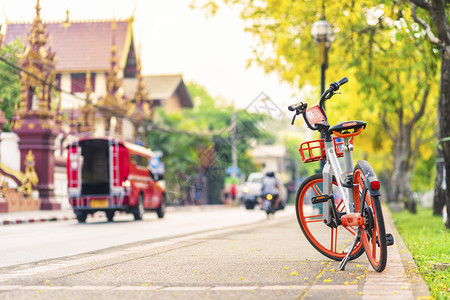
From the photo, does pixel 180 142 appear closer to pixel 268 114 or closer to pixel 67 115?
pixel 67 115

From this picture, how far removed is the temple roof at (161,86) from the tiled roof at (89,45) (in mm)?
6774

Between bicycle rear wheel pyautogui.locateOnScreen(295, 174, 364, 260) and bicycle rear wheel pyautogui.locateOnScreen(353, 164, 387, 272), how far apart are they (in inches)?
20.6

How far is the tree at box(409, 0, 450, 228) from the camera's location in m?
12.9

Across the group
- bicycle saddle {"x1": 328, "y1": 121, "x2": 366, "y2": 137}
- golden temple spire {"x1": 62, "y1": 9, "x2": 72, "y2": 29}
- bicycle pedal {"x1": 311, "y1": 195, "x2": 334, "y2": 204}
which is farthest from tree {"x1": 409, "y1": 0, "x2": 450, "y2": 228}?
golden temple spire {"x1": 62, "y1": 9, "x2": 72, "y2": 29}

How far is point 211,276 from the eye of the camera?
708 cm

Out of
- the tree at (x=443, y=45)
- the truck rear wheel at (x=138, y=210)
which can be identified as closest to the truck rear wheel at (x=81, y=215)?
the truck rear wheel at (x=138, y=210)

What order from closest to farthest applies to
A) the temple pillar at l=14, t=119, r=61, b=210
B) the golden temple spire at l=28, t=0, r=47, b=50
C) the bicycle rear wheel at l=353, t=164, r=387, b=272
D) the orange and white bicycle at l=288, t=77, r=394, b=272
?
the bicycle rear wheel at l=353, t=164, r=387, b=272, the orange and white bicycle at l=288, t=77, r=394, b=272, the temple pillar at l=14, t=119, r=61, b=210, the golden temple spire at l=28, t=0, r=47, b=50

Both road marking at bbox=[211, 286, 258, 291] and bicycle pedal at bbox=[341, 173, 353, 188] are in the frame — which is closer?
road marking at bbox=[211, 286, 258, 291]

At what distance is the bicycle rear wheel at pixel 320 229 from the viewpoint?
25.6 feet

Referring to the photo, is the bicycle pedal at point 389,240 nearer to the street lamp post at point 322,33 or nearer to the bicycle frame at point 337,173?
the bicycle frame at point 337,173

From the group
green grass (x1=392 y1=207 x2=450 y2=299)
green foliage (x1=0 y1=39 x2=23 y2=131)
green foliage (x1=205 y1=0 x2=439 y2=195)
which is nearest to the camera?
green grass (x1=392 y1=207 x2=450 y2=299)

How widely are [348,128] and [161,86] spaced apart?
183 ft

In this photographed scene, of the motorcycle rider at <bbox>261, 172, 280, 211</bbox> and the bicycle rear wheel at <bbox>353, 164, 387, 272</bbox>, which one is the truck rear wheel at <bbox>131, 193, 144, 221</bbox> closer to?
the motorcycle rider at <bbox>261, 172, 280, 211</bbox>

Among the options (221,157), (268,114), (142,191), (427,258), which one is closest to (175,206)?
(221,157)
